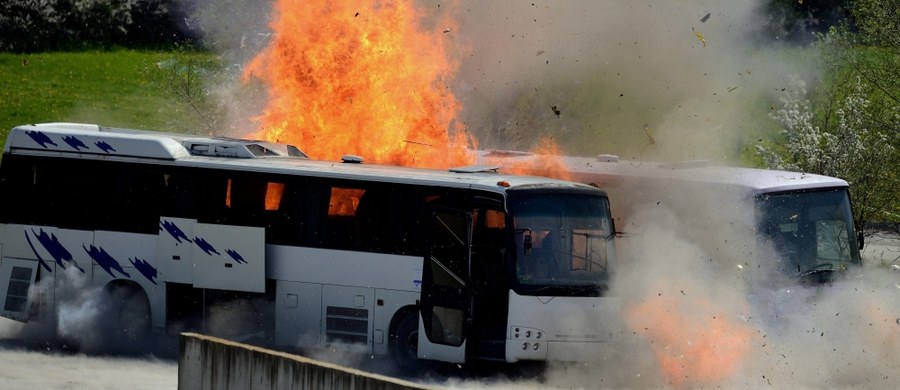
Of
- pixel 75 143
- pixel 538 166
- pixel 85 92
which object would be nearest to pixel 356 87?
pixel 538 166

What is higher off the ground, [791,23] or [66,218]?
[791,23]

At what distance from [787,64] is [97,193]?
936 inches

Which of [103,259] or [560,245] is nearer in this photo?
[560,245]

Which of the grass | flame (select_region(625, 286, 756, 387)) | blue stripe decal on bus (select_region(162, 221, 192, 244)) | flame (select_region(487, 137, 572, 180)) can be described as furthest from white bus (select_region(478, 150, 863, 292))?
the grass

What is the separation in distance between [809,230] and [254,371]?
984 centimetres

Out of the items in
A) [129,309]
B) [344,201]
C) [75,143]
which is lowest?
[129,309]

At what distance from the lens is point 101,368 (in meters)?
17.0

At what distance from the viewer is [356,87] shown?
23141 mm

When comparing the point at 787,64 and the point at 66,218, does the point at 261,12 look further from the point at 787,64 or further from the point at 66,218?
the point at 787,64

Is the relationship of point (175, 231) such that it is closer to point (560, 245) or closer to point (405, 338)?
point (405, 338)

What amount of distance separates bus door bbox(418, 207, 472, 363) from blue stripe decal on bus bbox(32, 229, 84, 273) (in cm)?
562

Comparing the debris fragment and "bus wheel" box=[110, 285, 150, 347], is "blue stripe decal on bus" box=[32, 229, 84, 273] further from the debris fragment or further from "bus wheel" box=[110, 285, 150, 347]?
the debris fragment

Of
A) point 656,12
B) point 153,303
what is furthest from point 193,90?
point 153,303

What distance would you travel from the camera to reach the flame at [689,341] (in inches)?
635
